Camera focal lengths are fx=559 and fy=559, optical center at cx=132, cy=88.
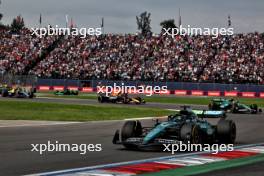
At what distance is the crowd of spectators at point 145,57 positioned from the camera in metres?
53.6

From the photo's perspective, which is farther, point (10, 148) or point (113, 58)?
point (113, 58)

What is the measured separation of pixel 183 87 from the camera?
5519 cm

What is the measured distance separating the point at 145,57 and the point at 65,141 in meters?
44.6

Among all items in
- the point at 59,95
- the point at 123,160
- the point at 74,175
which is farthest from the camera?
the point at 59,95

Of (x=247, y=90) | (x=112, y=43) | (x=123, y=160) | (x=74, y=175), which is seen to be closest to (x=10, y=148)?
(x=123, y=160)

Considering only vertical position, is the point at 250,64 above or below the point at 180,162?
above

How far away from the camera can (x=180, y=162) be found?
36.1 feet

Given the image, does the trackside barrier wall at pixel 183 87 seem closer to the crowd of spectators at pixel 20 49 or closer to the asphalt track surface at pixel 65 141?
the crowd of spectators at pixel 20 49

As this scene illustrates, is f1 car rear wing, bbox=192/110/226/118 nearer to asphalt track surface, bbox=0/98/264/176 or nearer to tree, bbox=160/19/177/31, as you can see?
asphalt track surface, bbox=0/98/264/176

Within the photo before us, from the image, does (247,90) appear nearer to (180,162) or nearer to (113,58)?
(113,58)

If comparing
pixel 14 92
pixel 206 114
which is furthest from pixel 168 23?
pixel 206 114

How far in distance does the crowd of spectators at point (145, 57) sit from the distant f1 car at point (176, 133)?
3808 centimetres

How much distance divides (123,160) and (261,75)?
4215cm

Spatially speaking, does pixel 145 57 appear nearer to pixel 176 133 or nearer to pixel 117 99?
pixel 117 99
